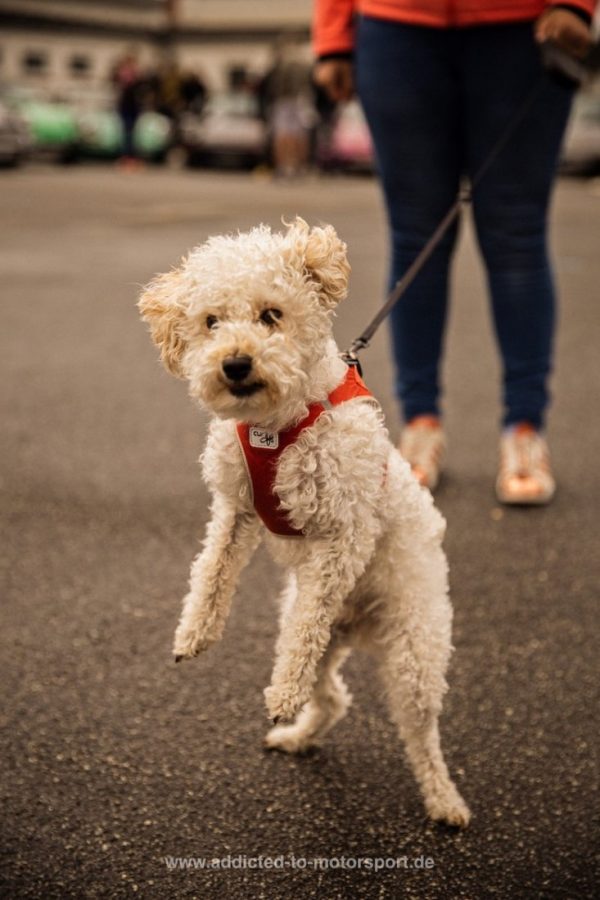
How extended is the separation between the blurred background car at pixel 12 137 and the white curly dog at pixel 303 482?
63.2ft

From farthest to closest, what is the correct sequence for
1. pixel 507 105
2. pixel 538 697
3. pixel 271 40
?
1. pixel 271 40
2. pixel 507 105
3. pixel 538 697

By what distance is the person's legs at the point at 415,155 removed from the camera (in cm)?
334

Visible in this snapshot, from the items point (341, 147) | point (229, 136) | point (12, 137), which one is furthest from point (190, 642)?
point (229, 136)

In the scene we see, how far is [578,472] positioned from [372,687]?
191 cm

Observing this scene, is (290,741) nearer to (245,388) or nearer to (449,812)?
(449,812)

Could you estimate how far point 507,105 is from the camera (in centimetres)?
333

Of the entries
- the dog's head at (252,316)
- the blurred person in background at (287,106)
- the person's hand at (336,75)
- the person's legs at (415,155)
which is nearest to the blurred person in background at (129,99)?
the blurred person in background at (287,106)

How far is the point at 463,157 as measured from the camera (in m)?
3.58

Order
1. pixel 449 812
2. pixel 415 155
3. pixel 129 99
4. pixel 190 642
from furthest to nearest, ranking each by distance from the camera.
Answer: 1. pixel 129 99
2. pixel 415 155
3. pixel 449 812
4. pixel 190 642

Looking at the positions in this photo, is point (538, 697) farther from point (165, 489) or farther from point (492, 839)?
point (165, 489)

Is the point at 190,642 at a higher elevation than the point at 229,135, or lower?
higher

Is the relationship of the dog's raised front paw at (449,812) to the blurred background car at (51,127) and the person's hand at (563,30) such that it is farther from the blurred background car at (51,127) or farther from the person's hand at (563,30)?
the blurred background car at (51,127)

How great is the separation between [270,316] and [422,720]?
0.96m

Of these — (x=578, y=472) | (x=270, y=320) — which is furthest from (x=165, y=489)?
(x=270, y=320)
